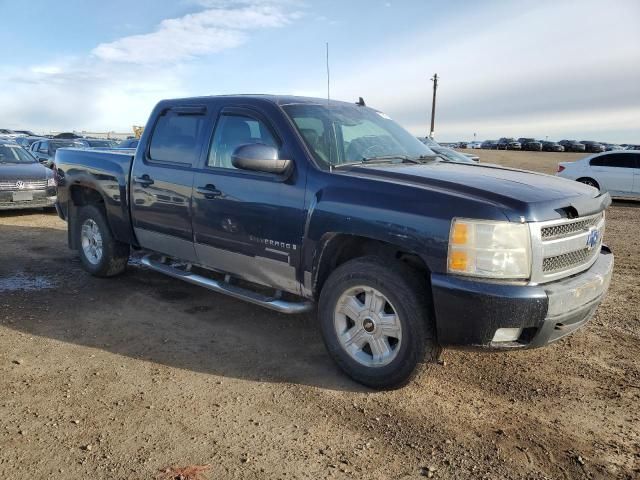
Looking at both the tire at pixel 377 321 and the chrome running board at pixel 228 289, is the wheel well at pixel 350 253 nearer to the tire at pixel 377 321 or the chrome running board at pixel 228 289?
the tire at pixel 377 321

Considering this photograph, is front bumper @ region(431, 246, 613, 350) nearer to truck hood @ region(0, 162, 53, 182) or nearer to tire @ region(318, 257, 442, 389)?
tire @ region(318, 257, 442, 389)

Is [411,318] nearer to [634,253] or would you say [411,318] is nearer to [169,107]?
[169,107]

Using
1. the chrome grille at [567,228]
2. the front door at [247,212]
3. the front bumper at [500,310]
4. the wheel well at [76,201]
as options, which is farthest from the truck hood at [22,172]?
the chrome grille at [567,228]

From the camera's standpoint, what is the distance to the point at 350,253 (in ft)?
12.6

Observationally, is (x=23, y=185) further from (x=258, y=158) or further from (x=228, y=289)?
(x=258, y=158)

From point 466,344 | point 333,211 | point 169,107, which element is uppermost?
point 169,107

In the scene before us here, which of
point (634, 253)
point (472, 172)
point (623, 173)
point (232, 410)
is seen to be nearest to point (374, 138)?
point (472, 172)

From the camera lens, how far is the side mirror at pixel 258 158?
12.4 ft

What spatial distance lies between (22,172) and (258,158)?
894cm

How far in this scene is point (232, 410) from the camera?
332 cm

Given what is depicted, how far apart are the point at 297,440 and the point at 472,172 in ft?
7.33

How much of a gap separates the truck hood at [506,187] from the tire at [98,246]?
133 inches

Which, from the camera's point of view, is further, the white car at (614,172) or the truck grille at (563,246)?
the white car at (614,172)

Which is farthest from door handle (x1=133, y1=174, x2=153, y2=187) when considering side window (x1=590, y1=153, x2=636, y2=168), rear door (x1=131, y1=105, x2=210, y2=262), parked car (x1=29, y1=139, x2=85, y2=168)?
side window (x1=590, y1=153, x2=636, y2=168)
